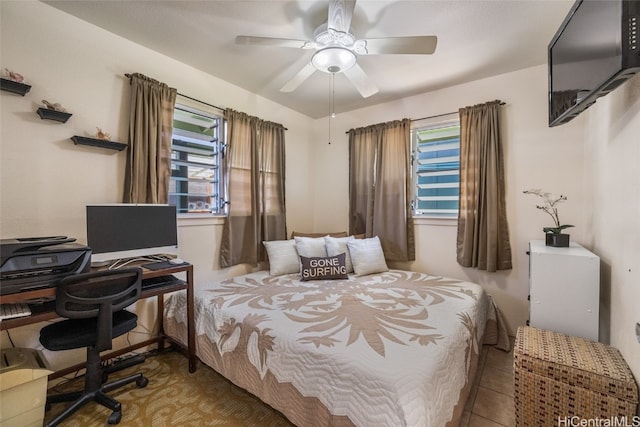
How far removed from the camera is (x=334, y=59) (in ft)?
5.85

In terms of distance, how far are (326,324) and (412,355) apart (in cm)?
54

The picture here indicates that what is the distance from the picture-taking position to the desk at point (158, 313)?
4.26 ft

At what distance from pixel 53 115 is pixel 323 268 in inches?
92.8

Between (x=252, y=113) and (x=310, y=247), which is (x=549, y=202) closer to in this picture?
(x=310, y=247)

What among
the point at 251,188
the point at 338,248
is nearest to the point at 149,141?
the point at 251,188

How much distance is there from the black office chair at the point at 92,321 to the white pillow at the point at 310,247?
1.53 meters

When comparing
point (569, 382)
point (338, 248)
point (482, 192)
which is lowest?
point (569, 382)

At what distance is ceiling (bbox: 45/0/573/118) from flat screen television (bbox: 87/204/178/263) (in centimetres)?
130

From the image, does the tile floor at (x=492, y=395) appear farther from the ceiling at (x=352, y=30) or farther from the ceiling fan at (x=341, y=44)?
the ceiling at (x=352, y=30)

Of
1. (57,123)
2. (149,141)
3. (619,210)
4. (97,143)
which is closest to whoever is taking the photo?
(619,210)

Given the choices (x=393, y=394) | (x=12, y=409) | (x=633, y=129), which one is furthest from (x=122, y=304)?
(x=633, y=129)

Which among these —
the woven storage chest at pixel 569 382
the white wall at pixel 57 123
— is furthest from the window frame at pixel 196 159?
the woven storage chest at pixel 569 382

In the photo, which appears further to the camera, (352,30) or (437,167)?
(437,167)

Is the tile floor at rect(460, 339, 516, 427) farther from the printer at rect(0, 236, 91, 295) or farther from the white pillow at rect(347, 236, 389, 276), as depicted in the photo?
the printer at rect(0, 236, 91, 295)
